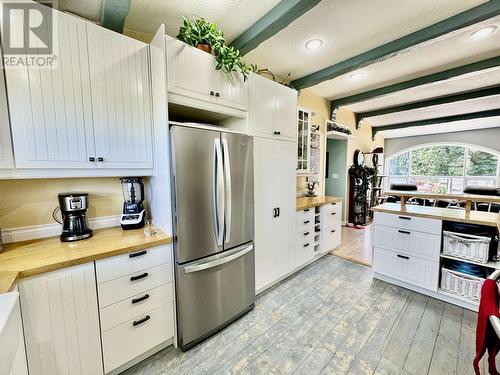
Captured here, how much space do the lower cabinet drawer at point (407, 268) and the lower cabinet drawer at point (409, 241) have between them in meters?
0.06

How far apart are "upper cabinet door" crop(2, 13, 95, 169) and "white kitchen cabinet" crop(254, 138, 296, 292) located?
1.43m

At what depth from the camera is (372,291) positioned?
93.5 inches

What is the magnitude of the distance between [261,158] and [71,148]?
1559 mm

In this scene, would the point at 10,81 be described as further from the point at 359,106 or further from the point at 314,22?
the point at 359,106

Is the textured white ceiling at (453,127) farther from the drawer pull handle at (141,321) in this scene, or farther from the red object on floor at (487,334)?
the drawer pull handle at (141,321)

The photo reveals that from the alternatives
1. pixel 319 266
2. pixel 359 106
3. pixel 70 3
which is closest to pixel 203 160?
pixel 70 3

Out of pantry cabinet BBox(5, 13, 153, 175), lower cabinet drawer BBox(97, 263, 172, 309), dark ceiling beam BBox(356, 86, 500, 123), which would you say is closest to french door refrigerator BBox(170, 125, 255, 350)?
lower cabinet drawer BBox(97, 263, 172, 309)

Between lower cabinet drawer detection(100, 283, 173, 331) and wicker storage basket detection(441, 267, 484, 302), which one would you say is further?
wicker storage basket detection(441, 267, 484, 302)

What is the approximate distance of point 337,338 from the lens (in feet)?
5.67

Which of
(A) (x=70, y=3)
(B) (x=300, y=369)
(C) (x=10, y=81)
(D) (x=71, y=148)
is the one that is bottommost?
(B) (x=300, y=369)

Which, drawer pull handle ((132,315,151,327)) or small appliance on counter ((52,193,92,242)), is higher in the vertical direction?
small appliance on counter ((52,193,92,242))

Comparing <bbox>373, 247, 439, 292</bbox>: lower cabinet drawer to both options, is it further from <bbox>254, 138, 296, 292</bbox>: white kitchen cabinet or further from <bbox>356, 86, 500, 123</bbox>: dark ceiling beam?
<bbox>356, 86, 500, 123</bbox>: dark ceiling beam

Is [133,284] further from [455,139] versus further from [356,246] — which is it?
[455,139]

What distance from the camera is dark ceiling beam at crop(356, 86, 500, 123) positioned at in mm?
3634
